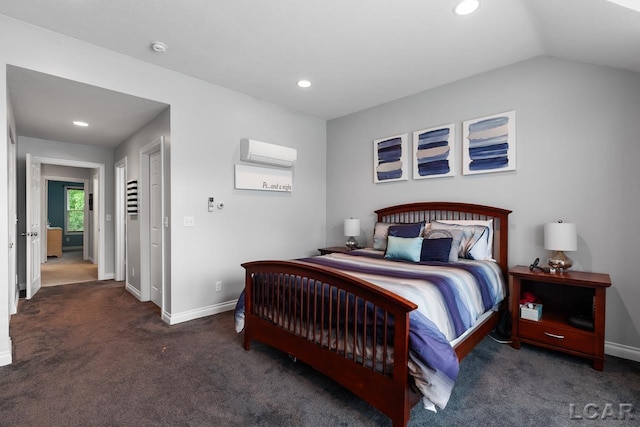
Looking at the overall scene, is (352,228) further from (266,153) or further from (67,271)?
(67,271)

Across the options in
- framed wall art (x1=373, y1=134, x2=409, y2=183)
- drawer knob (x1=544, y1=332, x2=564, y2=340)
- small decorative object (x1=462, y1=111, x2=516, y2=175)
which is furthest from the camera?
framed wall art (x1=373, y1=134, x2=409, y2=183)

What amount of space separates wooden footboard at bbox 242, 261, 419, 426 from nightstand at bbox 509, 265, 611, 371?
5.11 feet

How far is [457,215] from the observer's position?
11.3 ft

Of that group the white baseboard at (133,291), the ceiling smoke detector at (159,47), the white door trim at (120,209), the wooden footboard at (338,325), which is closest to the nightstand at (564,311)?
the wooden footboard at (338,325)

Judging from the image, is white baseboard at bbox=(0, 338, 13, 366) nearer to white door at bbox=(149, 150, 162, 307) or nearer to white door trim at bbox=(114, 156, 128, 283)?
white door at bbox=(149, 150, 162, 307)

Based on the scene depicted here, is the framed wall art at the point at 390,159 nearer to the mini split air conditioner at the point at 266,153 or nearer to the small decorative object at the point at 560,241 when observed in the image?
the mini split air conditioner at the point at 266,153

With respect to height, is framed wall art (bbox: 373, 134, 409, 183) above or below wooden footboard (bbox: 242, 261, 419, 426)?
above

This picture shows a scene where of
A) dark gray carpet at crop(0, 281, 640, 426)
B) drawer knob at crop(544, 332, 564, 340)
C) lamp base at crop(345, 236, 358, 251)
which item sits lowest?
dark gray carpet at crop(0, 281, 640, 426)

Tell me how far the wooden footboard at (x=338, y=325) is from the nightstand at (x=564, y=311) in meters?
1.56

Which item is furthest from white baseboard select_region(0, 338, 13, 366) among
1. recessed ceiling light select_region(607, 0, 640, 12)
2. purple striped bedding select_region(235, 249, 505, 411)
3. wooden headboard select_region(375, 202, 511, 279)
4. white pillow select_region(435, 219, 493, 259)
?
recessed ceiling light select_region(607, 0, 640, 12)

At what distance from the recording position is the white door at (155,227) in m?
3.78

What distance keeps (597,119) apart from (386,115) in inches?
84.3

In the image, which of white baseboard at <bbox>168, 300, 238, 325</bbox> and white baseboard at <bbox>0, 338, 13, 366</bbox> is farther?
white baseboard at <bbox>168, 300, 238, 325</bbox>

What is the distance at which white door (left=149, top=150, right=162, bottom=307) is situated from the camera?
3.78 m
